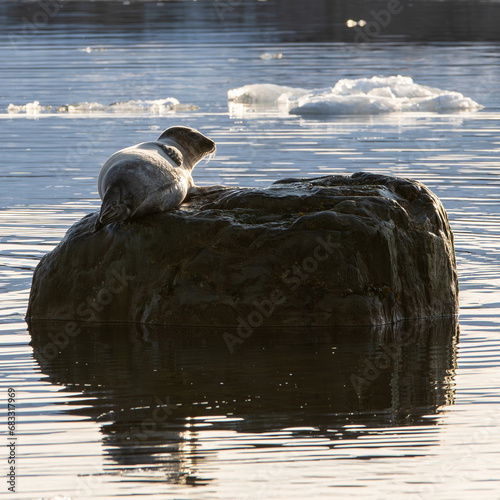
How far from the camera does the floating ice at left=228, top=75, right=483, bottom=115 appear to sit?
21.5 m

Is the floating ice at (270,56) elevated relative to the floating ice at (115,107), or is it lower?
elevated

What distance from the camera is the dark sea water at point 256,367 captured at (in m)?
4.80

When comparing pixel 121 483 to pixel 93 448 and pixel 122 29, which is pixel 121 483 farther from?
pixel 122 29

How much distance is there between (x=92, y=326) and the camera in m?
7.78

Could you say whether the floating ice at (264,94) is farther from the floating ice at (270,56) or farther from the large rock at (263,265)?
the large rock at (263,265)

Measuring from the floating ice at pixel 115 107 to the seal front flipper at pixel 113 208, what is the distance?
14.3 meters

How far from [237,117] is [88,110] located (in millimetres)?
3349

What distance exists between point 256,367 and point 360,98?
50.9 feet

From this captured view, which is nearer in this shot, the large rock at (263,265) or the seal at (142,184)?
the large rock at (263,265)

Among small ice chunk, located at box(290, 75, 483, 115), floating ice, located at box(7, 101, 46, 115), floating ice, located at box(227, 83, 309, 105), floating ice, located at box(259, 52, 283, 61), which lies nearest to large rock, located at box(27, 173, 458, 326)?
small ice chunk, located at box(290, 75, 483, 115)

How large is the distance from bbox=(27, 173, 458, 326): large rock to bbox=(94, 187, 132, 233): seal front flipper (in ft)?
0.40

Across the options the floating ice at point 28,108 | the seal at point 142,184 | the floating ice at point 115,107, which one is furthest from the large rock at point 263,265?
the floating ice at point 28,108

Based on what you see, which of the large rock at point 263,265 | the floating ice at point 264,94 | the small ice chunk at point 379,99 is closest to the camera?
the large rock at point 263,265

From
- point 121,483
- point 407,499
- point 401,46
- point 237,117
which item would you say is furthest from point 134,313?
point 401,46
